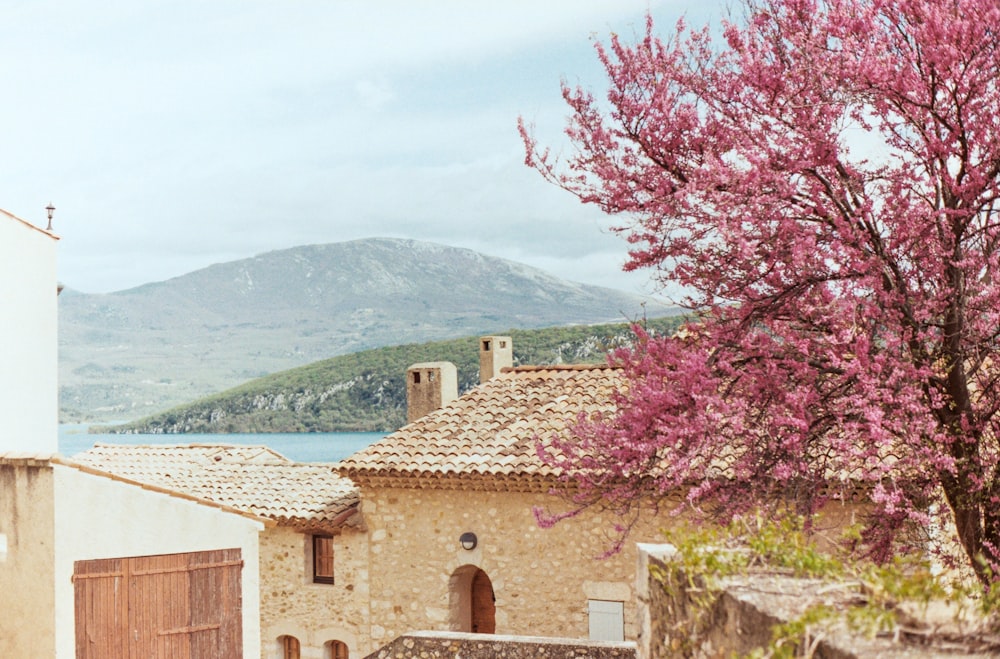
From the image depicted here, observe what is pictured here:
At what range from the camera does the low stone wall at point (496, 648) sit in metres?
9.87

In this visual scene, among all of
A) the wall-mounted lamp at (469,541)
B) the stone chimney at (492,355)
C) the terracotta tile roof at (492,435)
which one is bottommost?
the wall-mounted lamp at (469,541)

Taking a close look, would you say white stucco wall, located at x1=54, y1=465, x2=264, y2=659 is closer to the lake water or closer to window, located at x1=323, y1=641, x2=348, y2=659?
window, located at x1=323, y1=641, x2=348, y2=659

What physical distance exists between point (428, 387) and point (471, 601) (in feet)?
17.1

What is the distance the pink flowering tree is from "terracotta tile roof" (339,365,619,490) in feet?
20.9

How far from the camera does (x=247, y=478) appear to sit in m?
19.8

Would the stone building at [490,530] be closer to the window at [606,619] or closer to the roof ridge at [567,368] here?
the window at [606,619]

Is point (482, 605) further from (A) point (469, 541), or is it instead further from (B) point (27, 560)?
(B) point (27, 560)

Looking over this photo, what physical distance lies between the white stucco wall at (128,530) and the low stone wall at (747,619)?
834 cm

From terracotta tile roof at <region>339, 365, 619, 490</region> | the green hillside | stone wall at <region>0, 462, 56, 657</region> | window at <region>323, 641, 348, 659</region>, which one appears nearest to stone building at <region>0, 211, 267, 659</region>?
stone wall at <region>0, 462, 56, 657</region>

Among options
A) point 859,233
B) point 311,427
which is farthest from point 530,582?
point 311,427

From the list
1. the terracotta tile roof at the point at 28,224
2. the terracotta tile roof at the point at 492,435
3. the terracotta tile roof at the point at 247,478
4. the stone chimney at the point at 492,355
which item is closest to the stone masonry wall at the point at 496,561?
the terracotta tile roof at the point at 492,435

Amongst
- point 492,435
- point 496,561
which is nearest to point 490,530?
point 496,561

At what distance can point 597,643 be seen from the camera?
9953 mm

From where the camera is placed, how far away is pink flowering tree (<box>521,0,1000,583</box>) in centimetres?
771
